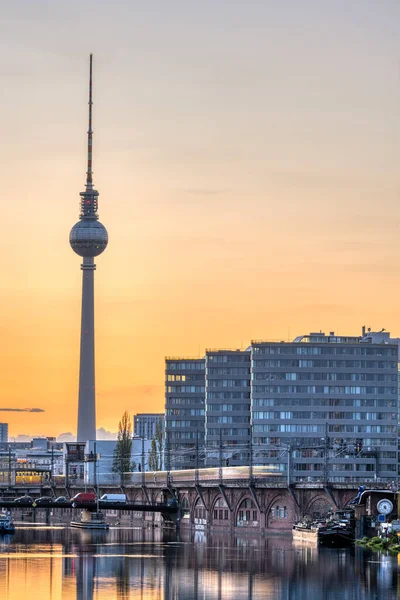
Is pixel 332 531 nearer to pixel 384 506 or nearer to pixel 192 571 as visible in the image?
pixel 384 506

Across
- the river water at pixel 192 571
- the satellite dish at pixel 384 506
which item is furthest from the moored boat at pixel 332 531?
the satellite dish at pixel 384 506

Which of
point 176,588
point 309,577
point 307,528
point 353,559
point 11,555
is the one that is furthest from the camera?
point 307,528

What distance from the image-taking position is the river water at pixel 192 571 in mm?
113312

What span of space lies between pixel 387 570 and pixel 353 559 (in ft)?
54.7

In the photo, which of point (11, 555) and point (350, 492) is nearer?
point (11, 555)

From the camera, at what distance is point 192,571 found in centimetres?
13412

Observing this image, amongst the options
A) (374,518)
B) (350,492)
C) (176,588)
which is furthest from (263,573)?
(350,492)

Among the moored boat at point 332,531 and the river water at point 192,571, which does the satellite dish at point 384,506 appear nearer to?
the moored boat at point 332,531

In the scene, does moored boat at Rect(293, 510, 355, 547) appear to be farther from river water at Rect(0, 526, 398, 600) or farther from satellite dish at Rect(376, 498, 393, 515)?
satellite dish at Rect(376, 498, 393, 515)

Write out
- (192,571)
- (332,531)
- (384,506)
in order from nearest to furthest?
(192,571)
(332,531)
(384,506)

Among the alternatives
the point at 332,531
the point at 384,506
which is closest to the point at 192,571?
the point at 332,531

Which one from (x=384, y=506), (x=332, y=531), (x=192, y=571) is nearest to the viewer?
(x=192, y=571)

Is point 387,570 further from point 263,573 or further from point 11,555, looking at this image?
point 11,555

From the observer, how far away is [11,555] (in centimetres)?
15850
